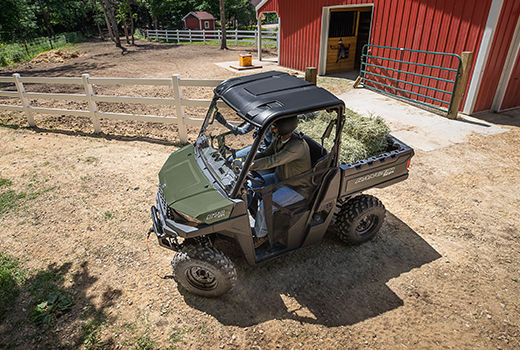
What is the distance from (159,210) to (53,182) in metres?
3.78

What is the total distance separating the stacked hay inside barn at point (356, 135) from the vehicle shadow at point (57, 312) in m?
3.24

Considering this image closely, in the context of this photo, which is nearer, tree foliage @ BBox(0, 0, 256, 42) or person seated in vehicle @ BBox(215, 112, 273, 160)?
person seated in vehicle @ BBox(215, 112, 273, 160)

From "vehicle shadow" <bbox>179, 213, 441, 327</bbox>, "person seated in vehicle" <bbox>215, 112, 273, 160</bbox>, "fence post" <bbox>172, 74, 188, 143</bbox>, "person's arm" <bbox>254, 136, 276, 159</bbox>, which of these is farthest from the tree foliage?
"vehicle shadow" <bbox>179, 213, 441, 327</bbox>

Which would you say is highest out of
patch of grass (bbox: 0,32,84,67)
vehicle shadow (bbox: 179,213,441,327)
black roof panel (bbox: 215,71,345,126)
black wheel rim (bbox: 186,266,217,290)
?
black roof panel (bbox: 215,71,345,126)

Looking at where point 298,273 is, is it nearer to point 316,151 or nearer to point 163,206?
point 316,151

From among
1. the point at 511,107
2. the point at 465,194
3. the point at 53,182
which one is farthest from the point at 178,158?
the point at 511,107

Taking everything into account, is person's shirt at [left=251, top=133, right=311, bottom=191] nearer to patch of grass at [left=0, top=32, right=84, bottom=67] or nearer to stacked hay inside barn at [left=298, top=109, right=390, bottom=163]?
stacked hay inside barn at [left=298, top=109, right=390, bottom=163]

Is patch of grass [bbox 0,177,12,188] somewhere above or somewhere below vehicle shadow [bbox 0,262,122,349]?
above

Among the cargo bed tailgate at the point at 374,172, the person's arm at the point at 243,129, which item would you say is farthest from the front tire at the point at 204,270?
the cargo bed tailgate at the point at 374,172

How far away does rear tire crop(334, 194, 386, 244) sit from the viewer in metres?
4.19

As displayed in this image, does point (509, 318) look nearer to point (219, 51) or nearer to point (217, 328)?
point (217, 328)

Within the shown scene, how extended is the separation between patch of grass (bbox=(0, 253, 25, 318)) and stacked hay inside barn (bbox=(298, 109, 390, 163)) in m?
4.09

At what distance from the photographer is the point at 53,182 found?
6.26 meters

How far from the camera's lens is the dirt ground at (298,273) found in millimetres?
3354
